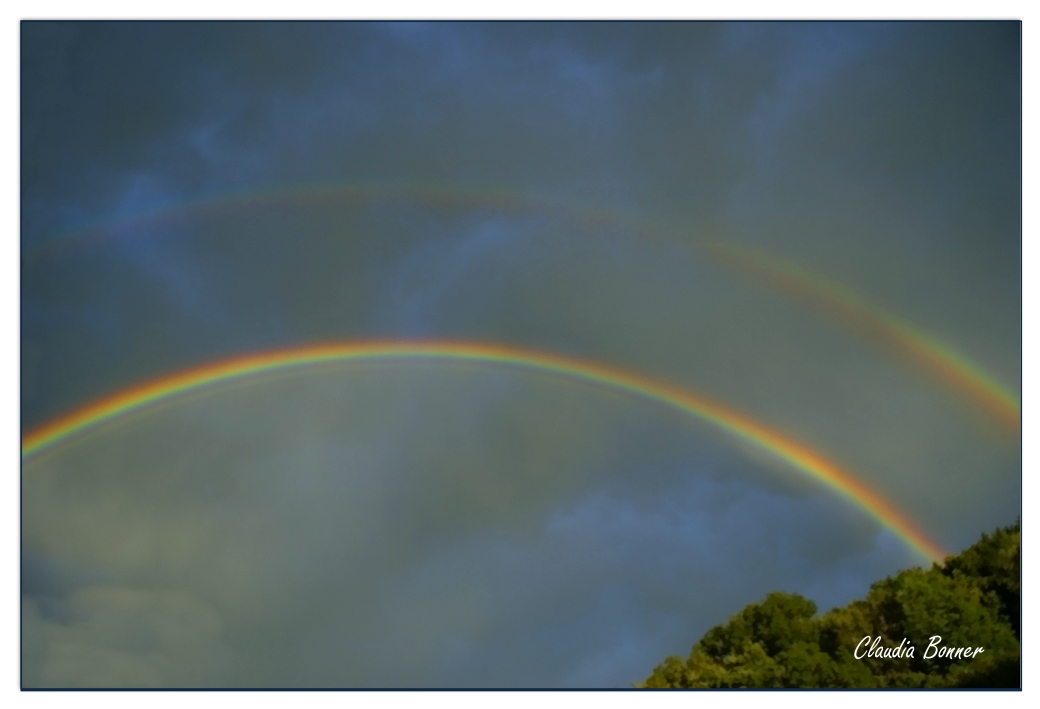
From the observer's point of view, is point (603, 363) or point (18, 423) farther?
point (603, 363)

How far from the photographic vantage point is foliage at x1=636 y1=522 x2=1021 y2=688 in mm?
17438

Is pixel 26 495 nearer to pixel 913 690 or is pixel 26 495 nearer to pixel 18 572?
pixel 18 572

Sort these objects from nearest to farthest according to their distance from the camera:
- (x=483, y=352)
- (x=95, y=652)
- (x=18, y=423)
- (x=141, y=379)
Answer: (x=18, y=423) → (x=95, y=652) → (x=141, y=379) → (x=483, y=352)

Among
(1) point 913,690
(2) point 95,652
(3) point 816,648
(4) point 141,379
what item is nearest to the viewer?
(1) point 913,690

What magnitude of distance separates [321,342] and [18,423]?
18.5 metres

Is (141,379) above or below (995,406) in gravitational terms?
above

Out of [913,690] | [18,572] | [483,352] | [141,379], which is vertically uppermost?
[483,352]

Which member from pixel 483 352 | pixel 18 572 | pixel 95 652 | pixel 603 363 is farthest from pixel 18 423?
pixel 483 352

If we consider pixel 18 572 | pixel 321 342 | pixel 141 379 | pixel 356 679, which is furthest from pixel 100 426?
pixel 18 572

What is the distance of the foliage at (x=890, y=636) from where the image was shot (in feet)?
57.2

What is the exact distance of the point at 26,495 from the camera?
2786 centimetres

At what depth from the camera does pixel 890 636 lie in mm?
18594

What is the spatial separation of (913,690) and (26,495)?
2506 cm

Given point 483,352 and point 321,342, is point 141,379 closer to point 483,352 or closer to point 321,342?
point 321,342
